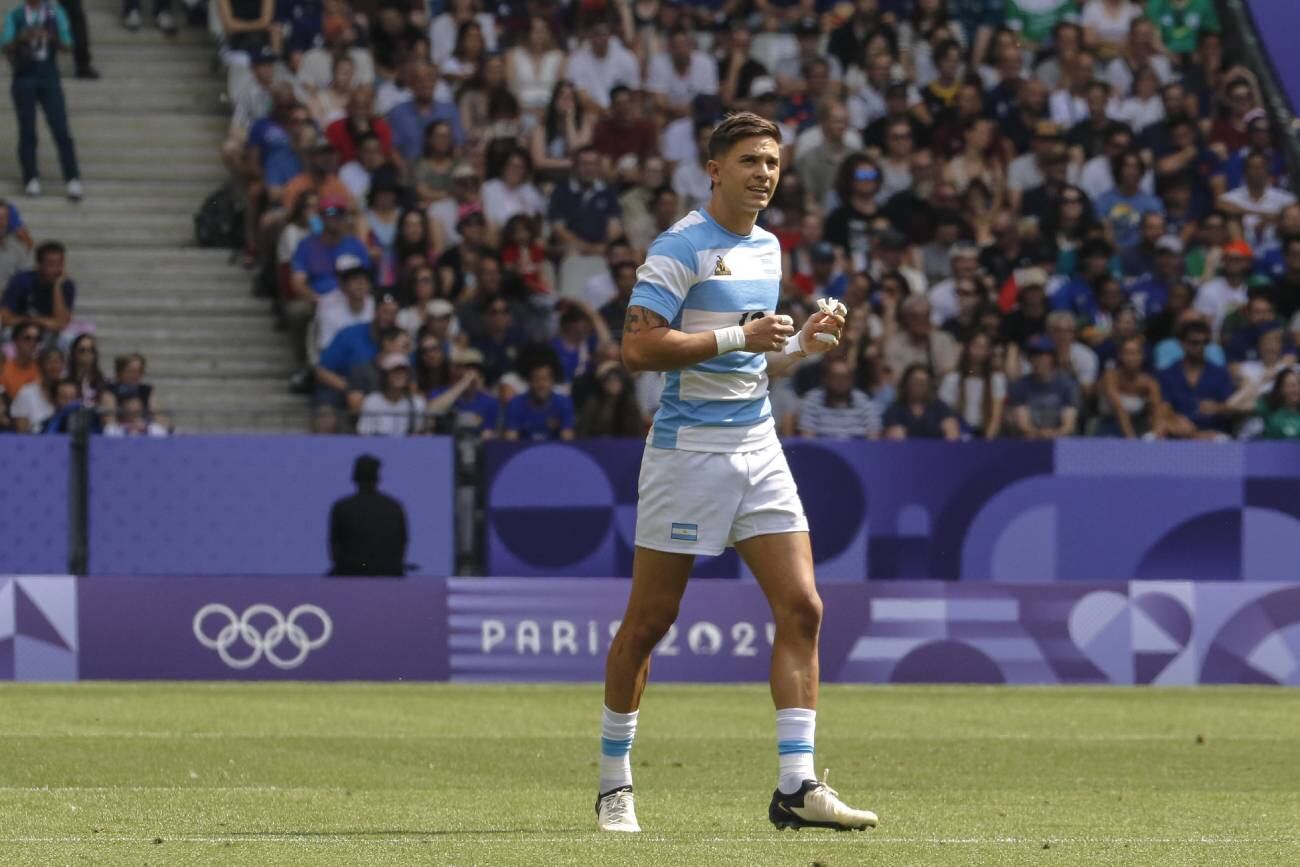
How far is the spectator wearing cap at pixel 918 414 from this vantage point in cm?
2086

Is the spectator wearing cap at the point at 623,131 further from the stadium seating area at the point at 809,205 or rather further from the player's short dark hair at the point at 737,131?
the player's short dark hair at the point at 737,131

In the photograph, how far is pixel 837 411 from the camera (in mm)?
20750

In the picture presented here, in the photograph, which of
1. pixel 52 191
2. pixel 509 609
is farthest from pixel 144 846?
pixel 52 191

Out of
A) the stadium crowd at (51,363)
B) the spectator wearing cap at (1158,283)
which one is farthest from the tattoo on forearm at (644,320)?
the spectator wearing cap at (1158,283)

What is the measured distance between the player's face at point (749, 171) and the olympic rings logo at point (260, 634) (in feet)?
35.1

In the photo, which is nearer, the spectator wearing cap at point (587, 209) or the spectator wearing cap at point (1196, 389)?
the spectator wearing cap at point (1196, 389)

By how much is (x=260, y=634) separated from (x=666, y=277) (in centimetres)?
1075

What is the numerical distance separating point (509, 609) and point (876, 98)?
847 cm

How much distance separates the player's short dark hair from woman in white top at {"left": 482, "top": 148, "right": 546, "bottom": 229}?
14362mm

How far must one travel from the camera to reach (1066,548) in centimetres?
2050

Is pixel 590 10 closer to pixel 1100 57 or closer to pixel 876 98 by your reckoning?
pixel 876 98

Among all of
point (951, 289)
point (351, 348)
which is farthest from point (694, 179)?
point (351, 348)

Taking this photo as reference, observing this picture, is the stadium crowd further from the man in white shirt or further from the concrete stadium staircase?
the man in white shirt

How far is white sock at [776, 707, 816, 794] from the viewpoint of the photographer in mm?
8602
